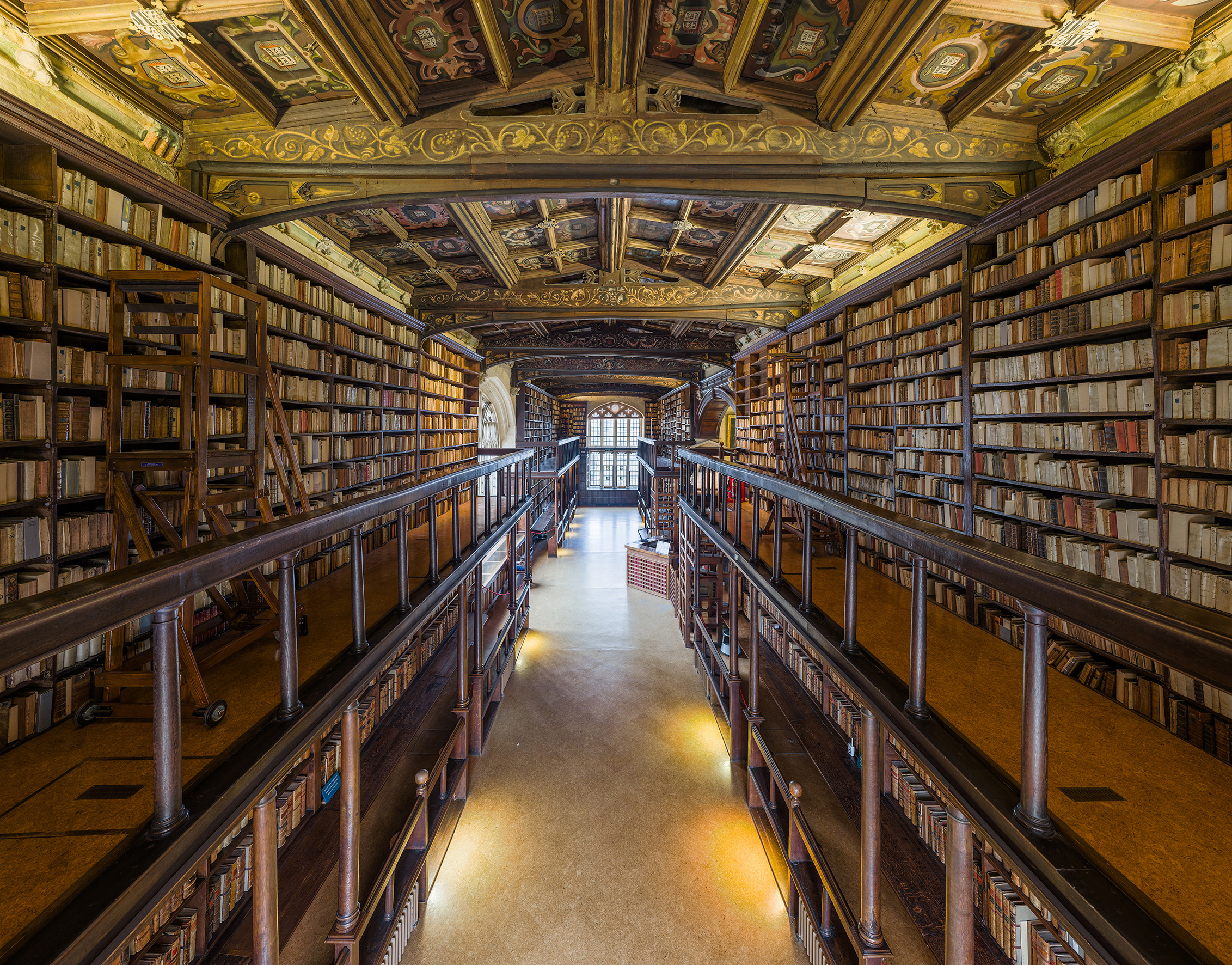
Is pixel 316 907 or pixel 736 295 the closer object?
pixel 316 907

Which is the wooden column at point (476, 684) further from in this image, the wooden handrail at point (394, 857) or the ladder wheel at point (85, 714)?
the ladder wheel at point (85, 714)

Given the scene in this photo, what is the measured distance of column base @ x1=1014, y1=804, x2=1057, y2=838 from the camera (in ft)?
3.49

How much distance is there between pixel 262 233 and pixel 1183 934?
476 centimetres

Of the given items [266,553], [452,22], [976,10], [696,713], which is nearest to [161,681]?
[266,553]

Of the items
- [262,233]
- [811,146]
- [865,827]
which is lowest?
[865,827]

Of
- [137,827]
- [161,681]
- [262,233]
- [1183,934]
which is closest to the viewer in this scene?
[1183,934]

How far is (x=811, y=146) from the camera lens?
9.58 feet

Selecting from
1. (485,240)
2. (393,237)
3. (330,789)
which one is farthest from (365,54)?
(330,789)

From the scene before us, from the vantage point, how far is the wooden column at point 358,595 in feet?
6.03

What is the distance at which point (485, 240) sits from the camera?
15.5 ft

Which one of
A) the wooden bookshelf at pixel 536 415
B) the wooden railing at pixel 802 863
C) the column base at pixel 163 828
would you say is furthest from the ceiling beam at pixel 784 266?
the wooden bookshelf at pixel 536 415

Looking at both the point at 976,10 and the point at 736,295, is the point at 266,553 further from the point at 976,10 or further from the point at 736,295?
the point at 736,295

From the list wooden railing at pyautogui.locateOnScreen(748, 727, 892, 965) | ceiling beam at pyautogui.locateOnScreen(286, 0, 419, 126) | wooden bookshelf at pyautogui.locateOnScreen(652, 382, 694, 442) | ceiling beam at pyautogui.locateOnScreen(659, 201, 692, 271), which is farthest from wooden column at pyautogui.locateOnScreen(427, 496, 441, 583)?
wooden bookshelf at pyautogui.locateOnScreen(652, 382, 694, 442)

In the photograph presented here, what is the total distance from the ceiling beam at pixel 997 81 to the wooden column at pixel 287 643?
3.70m
